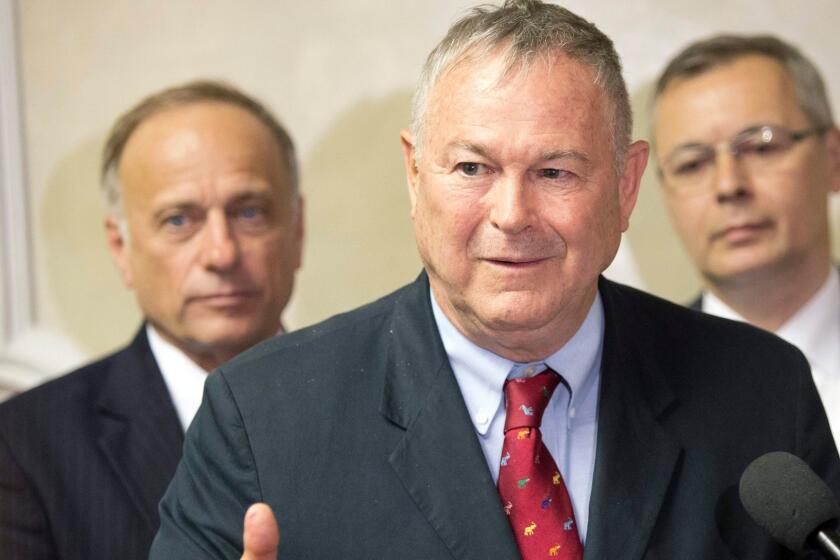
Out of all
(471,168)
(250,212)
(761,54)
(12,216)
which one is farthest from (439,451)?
(12,216)

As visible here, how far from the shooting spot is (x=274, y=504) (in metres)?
1.65

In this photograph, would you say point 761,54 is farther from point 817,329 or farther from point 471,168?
point 471,168

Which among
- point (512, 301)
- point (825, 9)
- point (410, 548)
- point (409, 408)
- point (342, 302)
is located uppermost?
point (825, 9)

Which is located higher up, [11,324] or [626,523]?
[11,324]

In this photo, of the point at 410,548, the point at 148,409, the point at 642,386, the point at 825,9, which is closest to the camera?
the point at 410,548

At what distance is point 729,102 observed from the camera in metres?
2.99

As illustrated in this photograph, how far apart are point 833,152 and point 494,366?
166 cm

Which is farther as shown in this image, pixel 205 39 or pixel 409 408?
pixel 205 39

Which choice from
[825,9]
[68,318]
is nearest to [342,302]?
[68,318]

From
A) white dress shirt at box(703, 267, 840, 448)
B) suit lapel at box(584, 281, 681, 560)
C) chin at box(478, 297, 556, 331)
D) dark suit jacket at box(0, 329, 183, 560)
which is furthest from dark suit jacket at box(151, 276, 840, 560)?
white dress shirt at box(703, 267, 840, 448)

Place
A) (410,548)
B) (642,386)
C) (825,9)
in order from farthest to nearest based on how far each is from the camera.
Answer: (825,9)
(642,386)
(410,548)

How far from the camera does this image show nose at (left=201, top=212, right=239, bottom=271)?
8.89 feet

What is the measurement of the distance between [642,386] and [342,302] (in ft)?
5.46

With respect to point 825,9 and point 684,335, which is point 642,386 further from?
point 825,9
